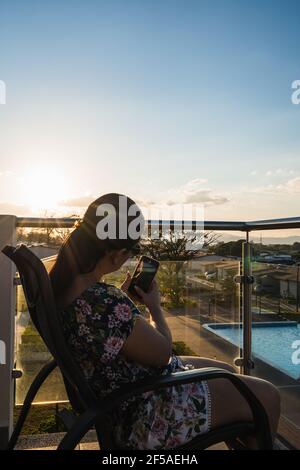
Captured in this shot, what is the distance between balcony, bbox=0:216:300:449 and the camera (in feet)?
8.71

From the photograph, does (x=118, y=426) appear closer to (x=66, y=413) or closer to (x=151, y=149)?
(x=66, y=413)

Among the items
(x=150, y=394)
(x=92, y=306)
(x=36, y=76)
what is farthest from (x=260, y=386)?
(x=36, y=76)

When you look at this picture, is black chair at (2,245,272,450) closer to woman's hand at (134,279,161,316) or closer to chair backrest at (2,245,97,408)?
chair backrest at (2,245,97,408)

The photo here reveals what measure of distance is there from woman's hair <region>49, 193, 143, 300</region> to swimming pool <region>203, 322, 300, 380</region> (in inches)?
66.3

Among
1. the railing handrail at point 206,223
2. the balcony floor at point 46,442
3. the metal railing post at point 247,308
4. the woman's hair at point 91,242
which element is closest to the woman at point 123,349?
the woman's hair at point 91,242

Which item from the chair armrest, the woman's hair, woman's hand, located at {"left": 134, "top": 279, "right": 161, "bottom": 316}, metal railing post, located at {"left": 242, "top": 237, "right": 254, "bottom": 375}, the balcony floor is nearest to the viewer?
the chair armrest

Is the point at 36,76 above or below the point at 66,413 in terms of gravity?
above

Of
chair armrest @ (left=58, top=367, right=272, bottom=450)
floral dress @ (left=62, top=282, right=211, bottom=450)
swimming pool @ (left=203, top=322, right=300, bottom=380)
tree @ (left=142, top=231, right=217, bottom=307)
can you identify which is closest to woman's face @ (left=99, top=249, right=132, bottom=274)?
floral dress @ (left=62, top=282, right=211, bottom=450)

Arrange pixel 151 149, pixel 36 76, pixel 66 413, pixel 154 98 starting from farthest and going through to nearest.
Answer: pixel 151 149, pixel 154 98, pixel 36 76, pixel 66 413

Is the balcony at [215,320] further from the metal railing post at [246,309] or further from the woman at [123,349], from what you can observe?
the woman at [123,349]

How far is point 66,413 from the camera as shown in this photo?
175 cm

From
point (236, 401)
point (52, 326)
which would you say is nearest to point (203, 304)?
point (236, 401)

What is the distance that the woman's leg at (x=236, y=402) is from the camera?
159 centimetres
